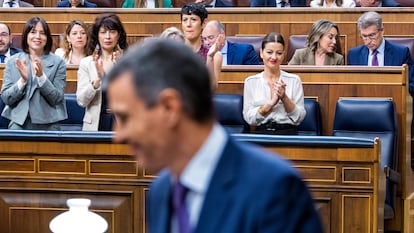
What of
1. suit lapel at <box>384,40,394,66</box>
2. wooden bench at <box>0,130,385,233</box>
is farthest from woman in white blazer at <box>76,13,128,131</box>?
suit lapel at <box>384,40,394,66</box>

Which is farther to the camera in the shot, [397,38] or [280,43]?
[397,38]

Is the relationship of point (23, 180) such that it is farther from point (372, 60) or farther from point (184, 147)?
point (184, 147)

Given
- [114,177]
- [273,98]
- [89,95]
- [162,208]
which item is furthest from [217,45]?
[162,208]

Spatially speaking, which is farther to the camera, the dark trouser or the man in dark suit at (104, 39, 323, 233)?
the dark trouser

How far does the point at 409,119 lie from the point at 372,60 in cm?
84

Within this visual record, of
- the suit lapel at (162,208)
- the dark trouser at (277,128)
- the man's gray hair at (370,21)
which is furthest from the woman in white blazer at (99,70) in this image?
the suit lapel at (162,208)

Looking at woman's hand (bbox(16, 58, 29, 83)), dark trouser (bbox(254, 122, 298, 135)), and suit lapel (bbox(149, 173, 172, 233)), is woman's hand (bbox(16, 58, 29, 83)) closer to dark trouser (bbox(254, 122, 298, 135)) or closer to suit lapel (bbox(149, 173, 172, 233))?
dark trouser (bbox(254, 122, 298, 135))

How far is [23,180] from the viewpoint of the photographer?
14.7ft

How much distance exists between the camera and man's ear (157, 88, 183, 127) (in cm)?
→ 128

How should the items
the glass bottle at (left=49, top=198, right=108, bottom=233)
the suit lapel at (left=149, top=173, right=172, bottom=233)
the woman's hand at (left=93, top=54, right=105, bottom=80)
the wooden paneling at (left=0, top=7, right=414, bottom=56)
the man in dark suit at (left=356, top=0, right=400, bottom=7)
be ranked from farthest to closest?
the man in dark suit at (left=356, top=0, right=400, bottom=7) → the wooden paneling at (left=0, top=7, right=414, bottom=56) → the woman's hand at (left=93, top=54, right=105, bottom=80) → the glass bottle at (left=49, top=198, right=108, bottom=233) → the suit lapel at (left=149, top=173, right=172, bottom=233)

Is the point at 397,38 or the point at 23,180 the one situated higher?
the point at 397,38

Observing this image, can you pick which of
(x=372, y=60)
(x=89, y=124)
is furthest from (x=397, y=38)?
(x=89, y=124)

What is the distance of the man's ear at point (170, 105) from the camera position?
1.28m

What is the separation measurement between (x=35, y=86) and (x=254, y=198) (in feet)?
12.8
